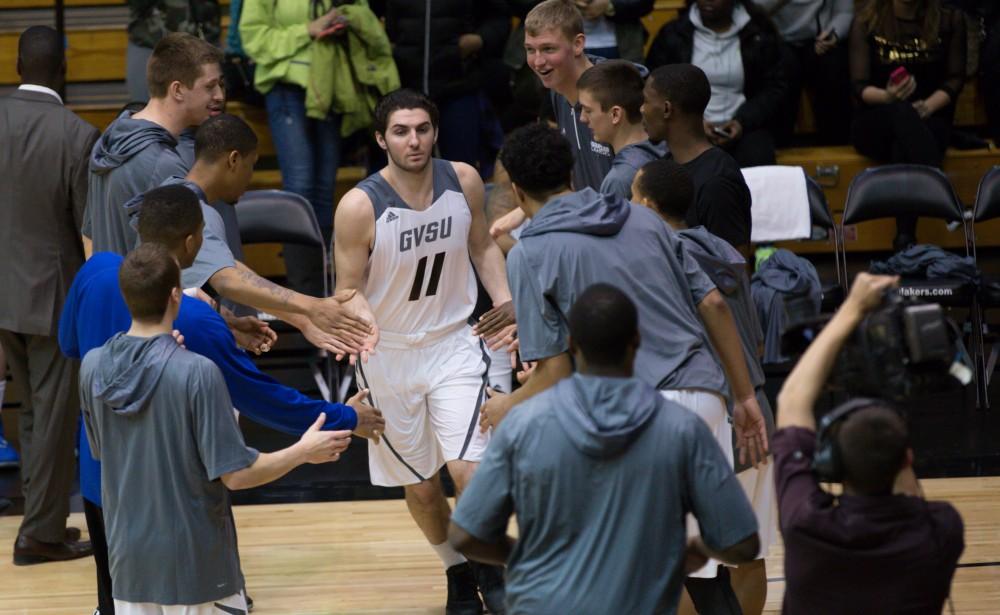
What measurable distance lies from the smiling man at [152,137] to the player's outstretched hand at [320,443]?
1444mm

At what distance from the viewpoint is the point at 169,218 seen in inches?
163

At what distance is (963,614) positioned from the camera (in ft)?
17.2

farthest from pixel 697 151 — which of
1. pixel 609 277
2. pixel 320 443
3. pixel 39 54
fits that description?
pixel 39 54

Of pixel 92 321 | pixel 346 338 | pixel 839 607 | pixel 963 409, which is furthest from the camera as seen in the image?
pixel 963 409

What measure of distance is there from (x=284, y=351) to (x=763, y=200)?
291 cm

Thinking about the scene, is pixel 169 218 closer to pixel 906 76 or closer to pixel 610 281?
pixel 610 281

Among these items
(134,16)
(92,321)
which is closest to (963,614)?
(92,321)

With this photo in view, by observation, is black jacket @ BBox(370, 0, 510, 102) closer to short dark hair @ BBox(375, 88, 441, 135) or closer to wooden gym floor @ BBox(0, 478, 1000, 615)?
wooden gym floor @ BBox(0, 478, 1000, 615)

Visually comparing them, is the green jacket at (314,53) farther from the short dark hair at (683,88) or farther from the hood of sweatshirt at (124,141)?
the short dark hair at (683,88)

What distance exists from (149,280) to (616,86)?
1917mm

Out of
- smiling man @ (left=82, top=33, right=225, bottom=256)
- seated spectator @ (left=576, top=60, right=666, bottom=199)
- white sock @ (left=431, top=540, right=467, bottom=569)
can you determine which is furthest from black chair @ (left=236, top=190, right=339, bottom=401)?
seated spectator @ (left=576, top=60, right=666, bottom=199)

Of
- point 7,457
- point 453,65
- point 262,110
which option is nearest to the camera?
point 7,457

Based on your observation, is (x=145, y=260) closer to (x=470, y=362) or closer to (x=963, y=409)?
(x=470, y=362)

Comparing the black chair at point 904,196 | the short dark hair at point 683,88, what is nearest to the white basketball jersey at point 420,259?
the short dark hair at point 683,88
